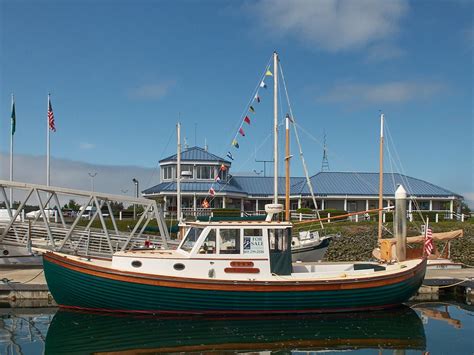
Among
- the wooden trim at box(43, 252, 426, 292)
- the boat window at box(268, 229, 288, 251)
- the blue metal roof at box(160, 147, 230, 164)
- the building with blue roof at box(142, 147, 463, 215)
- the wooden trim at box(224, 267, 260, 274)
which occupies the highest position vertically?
the blue metal roof at box(160, 147, 230, 164)

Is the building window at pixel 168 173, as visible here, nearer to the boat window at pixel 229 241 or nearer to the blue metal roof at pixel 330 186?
the blue metal roof at pixel 330 186

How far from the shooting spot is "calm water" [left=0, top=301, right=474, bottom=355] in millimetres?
11898

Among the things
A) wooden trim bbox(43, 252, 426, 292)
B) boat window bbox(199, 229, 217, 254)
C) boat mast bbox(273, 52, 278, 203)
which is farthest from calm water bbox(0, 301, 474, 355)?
boat mast bbox(273, 52, 278, 203)

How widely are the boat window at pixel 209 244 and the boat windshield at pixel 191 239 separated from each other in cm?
46

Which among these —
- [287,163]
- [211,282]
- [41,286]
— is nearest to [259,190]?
[287,163]

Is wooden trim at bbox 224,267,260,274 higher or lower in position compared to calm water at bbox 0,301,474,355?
higher

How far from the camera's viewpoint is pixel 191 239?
49.3 ft

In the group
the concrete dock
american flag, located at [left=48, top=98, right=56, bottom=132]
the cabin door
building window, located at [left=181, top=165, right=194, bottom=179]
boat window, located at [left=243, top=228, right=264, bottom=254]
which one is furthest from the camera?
building window, located at [left=181, top=165, right=194, bottom=179]

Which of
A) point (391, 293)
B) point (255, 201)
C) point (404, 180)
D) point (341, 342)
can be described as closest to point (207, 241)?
point (341, 342)

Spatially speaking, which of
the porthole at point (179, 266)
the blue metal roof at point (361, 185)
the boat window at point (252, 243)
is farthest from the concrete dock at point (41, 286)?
the blue metal roof at point (361, 185)

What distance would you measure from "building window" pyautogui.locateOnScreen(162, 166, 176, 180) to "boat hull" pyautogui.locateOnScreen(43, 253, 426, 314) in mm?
33596

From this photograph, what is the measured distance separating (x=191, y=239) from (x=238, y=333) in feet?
10.8

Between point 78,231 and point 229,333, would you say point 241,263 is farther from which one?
point 78,231

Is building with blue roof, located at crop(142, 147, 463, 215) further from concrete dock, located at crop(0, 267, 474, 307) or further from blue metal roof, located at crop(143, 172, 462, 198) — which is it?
concrete dock, located at crop(0, 267, 474, 307)
